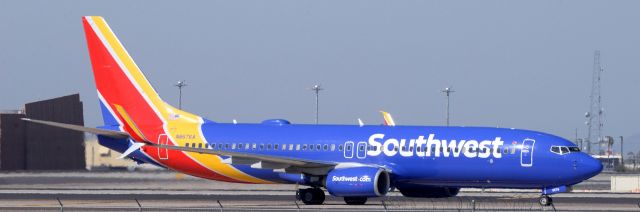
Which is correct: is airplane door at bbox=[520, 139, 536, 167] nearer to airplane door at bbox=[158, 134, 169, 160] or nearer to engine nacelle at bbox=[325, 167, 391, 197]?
engine nacelle at bbox=[325, 167, 391, 197]

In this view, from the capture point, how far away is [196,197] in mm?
60469

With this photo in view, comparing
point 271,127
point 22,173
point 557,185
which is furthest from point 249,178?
point 22,173

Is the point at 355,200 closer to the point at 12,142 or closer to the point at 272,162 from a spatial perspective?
the point at 272,162

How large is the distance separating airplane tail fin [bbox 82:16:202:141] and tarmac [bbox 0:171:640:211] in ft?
10.9

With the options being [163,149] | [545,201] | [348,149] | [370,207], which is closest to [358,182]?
[370,207]

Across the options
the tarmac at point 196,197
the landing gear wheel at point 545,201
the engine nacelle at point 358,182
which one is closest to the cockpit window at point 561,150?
the landing gear wheel at point 545,201

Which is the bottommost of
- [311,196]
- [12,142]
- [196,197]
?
[196,197]

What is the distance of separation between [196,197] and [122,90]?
19.8ft

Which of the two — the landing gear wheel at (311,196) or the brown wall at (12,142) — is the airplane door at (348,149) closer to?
the landing gear wheel at (311,196)

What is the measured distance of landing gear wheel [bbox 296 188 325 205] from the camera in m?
55.6

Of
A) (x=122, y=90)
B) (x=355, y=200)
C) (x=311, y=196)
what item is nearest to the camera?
(x=355, y=200)

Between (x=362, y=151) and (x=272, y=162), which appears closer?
(x=272, y=162)

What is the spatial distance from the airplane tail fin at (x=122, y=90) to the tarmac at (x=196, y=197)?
3319mm

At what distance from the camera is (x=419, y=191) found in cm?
5769
